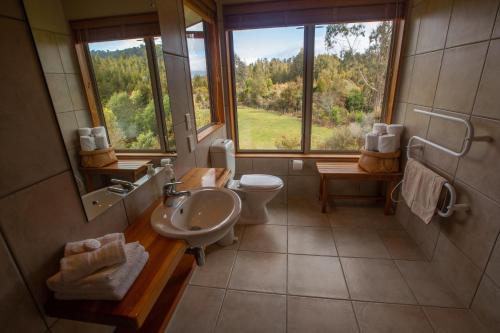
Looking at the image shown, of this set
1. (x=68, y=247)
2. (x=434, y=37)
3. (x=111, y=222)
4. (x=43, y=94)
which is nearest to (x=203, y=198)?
(x=111, y=222)

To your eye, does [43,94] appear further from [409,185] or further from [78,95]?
[409,185]

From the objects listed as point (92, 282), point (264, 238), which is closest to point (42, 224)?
point (92, 282)

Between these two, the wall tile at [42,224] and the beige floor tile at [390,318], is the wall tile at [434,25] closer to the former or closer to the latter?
Result: the beige floor tile at [390,318]

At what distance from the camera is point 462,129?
1538 millimetres

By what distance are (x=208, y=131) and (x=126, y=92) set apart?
3.81 feet

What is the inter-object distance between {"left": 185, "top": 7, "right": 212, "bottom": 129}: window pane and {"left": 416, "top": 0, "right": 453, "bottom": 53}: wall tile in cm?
187

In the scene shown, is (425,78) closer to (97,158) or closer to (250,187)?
(250,187)

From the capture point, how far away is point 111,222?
108 cm

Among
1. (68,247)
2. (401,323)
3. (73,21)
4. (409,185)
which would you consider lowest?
(401,323)

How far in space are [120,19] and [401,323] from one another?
2.26m

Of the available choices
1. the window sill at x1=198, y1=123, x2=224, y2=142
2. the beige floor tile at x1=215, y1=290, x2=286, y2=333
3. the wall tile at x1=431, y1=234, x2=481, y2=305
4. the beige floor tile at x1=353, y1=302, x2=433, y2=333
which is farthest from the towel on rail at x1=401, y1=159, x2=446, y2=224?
the window sill at x1=198, y1=123, x2=224, y2=142

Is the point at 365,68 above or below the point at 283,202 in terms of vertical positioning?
above

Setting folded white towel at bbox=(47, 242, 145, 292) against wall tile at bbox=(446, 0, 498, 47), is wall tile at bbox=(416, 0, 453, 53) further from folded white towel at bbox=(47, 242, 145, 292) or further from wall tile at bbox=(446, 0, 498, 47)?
folded white towel at bbox=(47, 242, 145, 292)

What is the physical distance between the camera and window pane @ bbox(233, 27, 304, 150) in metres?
2.50
